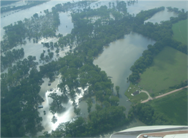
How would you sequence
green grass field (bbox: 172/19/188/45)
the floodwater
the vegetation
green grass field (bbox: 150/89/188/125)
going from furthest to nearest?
green grass field (bbox: 172/19/188/45) < the vegetation < the floodwater < green grass field (bbox: 150/89/188/125)

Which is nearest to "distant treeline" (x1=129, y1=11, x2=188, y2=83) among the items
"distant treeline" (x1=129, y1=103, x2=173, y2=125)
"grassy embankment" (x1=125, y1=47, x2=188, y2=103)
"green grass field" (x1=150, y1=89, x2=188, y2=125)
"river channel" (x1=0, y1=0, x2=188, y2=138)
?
"grassy embankment" (x1=125, y1=47, x2=188, y2=103)

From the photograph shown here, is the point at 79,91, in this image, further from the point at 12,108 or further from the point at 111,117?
the point at 12,108

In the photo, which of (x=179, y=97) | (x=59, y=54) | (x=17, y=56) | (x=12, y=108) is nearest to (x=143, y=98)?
(x=179, y=97)

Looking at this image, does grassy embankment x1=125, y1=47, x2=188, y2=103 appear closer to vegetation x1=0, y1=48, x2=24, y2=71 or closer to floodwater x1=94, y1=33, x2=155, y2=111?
floodwater x1=94, y1=33, x2=155, y2=111

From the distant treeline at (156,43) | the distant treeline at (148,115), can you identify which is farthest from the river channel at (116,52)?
the distant treeline at (156,43)

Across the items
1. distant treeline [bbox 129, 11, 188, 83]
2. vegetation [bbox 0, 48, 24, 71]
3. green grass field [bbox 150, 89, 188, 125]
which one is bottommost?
green grass field [bbox 150, 89, 188, 125]
